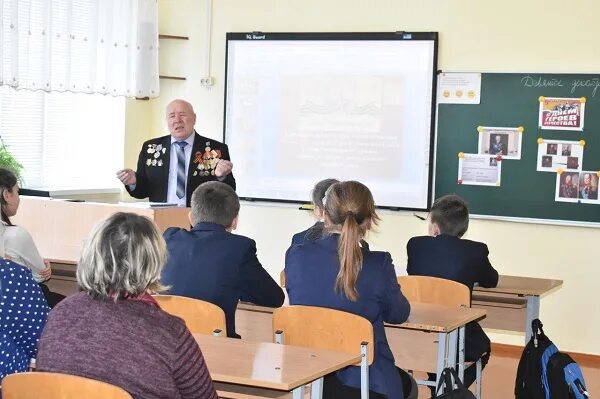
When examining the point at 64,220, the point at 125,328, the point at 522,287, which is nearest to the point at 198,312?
the point at 125,328

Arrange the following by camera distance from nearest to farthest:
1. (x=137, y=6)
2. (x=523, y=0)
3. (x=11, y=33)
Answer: (x=11, y=33)
(x=523, y=0)
(x=137, y=6)

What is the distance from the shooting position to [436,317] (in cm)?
379

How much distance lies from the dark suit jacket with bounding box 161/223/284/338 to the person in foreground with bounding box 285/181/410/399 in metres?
0.33

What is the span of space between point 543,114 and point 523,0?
2.60 feet

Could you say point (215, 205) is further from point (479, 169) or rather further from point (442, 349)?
point (479, 169)

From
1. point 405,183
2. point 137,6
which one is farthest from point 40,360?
point 137,6

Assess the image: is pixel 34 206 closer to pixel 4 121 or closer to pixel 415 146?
pixel 4 121

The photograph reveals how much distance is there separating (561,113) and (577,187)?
0.51 m

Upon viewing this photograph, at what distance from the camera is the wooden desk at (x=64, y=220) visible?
505 cm

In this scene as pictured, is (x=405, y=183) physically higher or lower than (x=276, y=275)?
higher

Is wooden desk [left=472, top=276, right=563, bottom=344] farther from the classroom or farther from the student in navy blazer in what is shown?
the student in navy blazer

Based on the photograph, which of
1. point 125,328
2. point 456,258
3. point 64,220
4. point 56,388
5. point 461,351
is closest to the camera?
point 56,388

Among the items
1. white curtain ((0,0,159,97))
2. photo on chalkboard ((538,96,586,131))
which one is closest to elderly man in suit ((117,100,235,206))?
white curtain ((0,0,159,97))

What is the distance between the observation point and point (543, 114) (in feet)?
21.1
